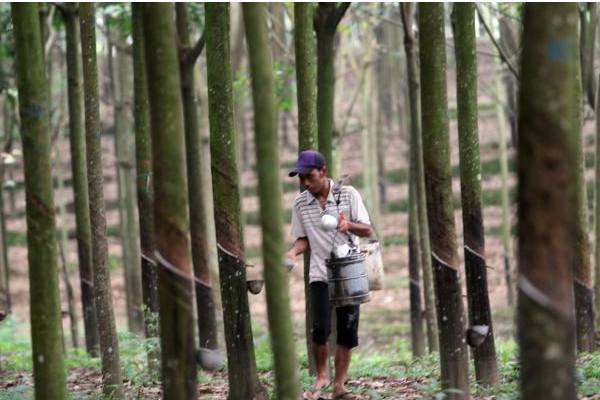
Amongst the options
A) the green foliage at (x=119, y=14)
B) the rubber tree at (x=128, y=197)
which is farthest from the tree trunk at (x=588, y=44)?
the rubber tree at (x=128, y=197)

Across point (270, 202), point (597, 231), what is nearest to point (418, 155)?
point (597, 231)

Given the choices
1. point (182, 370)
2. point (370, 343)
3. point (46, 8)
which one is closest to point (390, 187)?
point (370, 343)

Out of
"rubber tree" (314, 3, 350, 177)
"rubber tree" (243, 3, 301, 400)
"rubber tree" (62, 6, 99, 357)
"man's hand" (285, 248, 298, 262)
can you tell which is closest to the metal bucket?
"man's hand" (285, 248, 298, 262)

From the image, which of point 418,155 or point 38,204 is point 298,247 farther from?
point 418,155

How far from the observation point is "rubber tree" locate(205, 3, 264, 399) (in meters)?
7.97

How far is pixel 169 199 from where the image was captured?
19.3ft

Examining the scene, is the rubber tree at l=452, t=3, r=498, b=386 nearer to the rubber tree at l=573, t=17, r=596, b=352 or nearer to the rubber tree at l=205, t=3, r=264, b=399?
the rubber tree at l=205, t=3, r=264, b=399

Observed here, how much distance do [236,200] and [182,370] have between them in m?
2.13

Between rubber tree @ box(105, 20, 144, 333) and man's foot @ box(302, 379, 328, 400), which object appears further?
rubber tree @ box(105, 20, 144, 333)

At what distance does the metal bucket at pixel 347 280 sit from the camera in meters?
8.10

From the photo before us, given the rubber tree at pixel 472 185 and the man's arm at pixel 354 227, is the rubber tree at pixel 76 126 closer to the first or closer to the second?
the man's arm at pixel 354 227

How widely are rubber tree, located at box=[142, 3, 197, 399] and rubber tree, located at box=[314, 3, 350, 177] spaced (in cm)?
492

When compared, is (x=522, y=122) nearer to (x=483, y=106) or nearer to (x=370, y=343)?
(x=370, y=343)

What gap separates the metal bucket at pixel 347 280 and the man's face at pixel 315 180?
58cm
